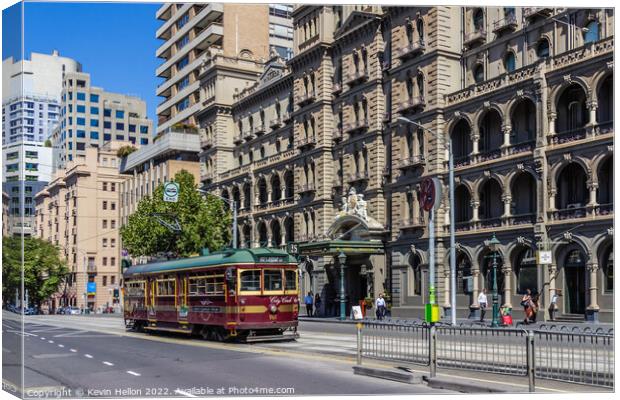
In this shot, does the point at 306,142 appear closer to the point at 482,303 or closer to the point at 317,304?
the point at 317,304

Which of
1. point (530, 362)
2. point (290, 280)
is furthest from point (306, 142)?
point (530, 362)

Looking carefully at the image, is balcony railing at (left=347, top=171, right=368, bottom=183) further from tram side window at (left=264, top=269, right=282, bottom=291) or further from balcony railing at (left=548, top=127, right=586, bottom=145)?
tram side window at (left=264, top=269, right=282, bottom=291)

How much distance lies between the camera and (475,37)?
47.8 meters

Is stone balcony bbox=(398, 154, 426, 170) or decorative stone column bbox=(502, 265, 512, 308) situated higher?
stone balcony bbox=(398, 154, 426, 170)

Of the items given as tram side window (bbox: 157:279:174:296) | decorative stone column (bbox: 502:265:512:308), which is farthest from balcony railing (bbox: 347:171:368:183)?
tram side window (bbox: 157:279:174:296)

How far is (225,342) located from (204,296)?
192cm

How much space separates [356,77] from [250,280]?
30.7 meters

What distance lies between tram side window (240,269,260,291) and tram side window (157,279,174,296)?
18.3 feet

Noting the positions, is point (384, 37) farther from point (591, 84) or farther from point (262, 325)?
point (262, 325)

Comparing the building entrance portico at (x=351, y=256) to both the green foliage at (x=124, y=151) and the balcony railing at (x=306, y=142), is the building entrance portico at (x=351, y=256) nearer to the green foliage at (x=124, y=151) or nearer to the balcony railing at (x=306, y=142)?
the balcony railing at (x=306, y=142)

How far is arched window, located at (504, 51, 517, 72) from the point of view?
4644 cm

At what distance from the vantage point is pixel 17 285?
52.1 ft

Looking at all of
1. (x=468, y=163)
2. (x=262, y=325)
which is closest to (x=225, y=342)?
(x=262, y=325)

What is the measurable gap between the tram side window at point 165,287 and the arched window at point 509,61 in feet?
74.8
